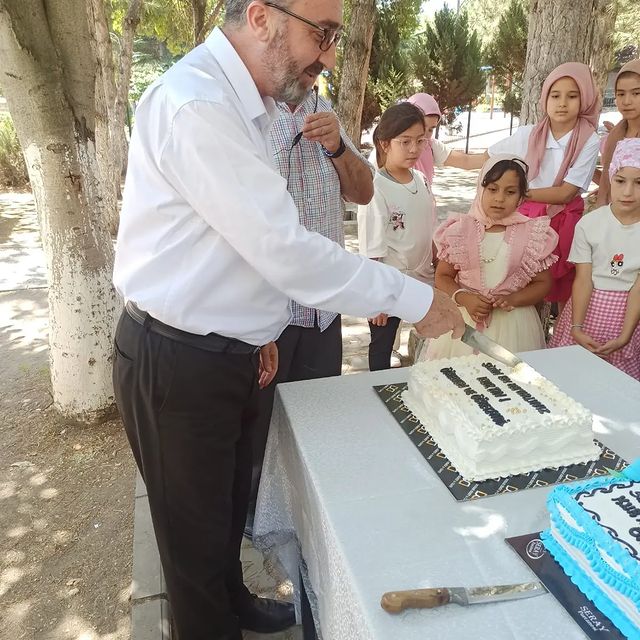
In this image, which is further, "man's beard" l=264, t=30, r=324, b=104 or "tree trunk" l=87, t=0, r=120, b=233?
"tree trunk" l=87, t=0, r=120, b=233

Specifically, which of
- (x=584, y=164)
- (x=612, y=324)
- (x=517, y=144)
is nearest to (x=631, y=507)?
(x=612, y=324)

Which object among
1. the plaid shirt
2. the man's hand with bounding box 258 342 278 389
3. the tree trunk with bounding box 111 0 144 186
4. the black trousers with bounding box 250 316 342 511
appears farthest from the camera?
the tree trunk with bounding box 111 0 144 186

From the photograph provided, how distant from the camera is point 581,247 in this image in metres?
2.86

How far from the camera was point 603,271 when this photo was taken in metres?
2.82

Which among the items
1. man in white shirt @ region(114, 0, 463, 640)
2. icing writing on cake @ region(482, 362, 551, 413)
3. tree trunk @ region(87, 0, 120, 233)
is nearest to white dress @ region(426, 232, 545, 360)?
icing writing on cake @ region(482, 362, 551, 413)

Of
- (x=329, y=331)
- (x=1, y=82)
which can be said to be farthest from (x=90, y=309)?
(x=329, y=331)

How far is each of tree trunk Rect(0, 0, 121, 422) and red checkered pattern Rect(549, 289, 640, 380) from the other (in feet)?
8.95

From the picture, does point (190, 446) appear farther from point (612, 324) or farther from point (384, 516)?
point (612, 324)

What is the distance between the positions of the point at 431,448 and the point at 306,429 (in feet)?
1.18

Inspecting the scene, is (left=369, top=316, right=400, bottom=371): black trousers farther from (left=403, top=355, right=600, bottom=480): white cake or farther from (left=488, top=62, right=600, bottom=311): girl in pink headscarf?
(left=403, top=355, right=600, bottom=480): white cake

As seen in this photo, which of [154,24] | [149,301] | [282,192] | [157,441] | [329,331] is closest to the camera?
[282,192]

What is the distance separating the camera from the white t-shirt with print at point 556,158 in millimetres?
3180

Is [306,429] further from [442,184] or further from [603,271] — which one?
[442,184]

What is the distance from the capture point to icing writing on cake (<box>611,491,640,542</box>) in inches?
42.4
